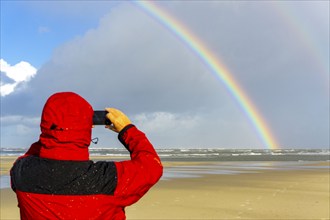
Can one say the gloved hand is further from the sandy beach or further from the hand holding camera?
the sandy beach

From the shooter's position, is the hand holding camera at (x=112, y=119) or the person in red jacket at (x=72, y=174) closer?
the person in red jacket at (x=72, y=174)

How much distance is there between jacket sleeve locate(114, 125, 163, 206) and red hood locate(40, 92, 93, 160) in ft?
0.68

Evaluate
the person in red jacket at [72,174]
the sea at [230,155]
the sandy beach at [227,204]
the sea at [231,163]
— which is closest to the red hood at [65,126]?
the person in red jacket at [72,174]

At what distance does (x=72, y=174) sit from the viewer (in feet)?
6.01

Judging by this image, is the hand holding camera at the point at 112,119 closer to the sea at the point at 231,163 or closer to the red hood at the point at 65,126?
the red hood at the point at 65,126

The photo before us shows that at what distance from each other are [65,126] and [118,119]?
0.94ft

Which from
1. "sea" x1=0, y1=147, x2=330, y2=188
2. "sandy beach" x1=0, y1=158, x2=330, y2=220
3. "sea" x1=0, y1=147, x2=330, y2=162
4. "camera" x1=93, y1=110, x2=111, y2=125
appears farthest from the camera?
"sea" x1=0, y1=147, x2=330, y2=162

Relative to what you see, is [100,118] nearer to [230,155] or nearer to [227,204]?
[227,204]

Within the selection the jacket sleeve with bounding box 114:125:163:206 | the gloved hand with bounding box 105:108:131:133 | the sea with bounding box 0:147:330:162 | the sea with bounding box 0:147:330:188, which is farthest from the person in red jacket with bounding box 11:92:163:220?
the sea with bounding box 0:147:330:162

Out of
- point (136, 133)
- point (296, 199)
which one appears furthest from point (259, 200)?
point (136, 133)

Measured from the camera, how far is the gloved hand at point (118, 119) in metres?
2.03

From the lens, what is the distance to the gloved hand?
2.03 meters

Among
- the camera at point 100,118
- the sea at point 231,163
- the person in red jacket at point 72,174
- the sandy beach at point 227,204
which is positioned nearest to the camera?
the person in red jacket at point 72,174

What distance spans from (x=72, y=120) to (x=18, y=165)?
349 mm
